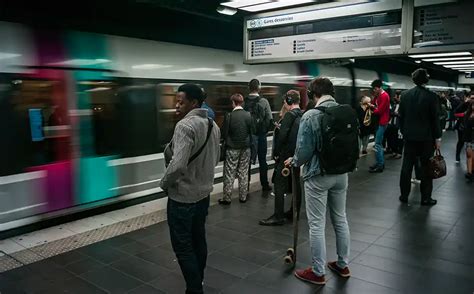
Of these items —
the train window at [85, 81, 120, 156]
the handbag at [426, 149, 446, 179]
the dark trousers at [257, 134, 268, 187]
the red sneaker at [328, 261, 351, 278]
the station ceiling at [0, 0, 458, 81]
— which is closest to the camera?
the red sneaker at [328, 261, 351, 278]

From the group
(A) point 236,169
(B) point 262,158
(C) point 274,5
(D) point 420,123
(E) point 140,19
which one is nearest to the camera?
(C) point 274,5

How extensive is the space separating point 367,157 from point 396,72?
6.83 metres

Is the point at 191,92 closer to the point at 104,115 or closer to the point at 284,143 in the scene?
the point at 284,143

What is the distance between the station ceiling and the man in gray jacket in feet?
8.14

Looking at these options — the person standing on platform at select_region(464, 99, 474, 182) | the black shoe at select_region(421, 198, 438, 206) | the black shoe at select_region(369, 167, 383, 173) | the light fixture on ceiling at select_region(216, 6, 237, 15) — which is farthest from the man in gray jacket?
the person standing on platform at select_region(464, 99, 474, 182)

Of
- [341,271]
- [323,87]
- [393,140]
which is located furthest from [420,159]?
[393,140]

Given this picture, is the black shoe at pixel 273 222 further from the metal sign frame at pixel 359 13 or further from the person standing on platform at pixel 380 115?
the person standing on platform at pixel 380 115

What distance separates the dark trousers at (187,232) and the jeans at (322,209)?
2.71ft

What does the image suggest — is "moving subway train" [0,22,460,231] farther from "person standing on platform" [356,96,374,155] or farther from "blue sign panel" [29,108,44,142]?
"person standing on platform" [356,96,374,155]

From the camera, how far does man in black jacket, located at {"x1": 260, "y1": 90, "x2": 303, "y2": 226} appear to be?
13.1 feet

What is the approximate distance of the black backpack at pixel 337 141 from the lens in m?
2.69

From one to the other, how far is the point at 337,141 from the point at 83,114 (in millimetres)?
3137

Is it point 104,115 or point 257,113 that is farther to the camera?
point 257,113

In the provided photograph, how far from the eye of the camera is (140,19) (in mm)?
5355
